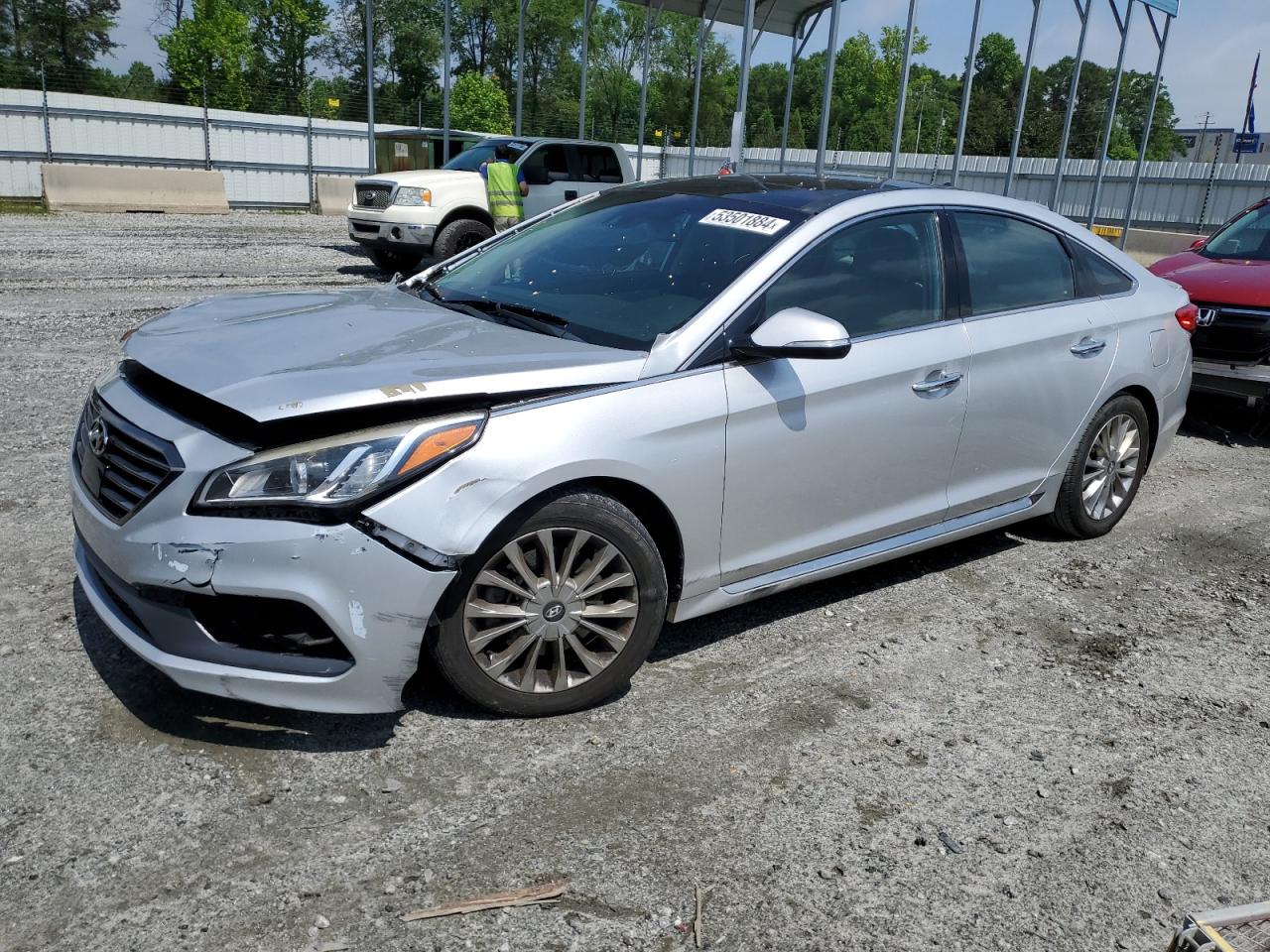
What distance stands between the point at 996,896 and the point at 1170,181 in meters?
31.4

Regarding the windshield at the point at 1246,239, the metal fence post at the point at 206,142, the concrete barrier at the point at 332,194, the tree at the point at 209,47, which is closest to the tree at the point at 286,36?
the tree at the point at 209,47

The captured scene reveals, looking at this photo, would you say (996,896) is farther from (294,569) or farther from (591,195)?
(591,195)

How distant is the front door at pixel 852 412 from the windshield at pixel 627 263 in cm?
25

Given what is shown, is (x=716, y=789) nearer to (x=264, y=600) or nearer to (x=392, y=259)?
(x=264, y=600)

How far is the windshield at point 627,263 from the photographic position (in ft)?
12.0

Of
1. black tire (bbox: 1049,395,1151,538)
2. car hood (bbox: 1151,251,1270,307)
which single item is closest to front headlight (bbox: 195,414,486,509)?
black tire (bbox: 1049,395,1151,538)

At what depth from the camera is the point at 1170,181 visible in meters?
29.2

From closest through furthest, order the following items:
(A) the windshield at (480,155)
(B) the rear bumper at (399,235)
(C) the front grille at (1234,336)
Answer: (C) the front grille at (1234,336) → (B) the rear bumper at (399,235) → (A) the windshield at (480,155)

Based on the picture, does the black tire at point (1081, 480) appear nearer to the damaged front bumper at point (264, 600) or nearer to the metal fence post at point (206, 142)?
the damaged front bumper at point (264, 600)

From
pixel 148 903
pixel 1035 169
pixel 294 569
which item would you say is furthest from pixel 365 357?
pixel 1035 169

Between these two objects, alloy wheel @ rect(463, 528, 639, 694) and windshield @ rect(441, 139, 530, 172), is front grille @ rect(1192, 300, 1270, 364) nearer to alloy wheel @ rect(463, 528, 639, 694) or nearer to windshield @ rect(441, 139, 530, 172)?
alloy wheel @ rect(463, 528, 639, 694)

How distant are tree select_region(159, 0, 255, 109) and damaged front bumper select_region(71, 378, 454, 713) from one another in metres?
56.0

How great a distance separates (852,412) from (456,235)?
35.8 ft

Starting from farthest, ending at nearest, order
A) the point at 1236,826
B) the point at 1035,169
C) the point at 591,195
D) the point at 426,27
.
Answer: the point at 426,27 → the point at 1035,169 → the point at 591,195 → the point at 1236,826
